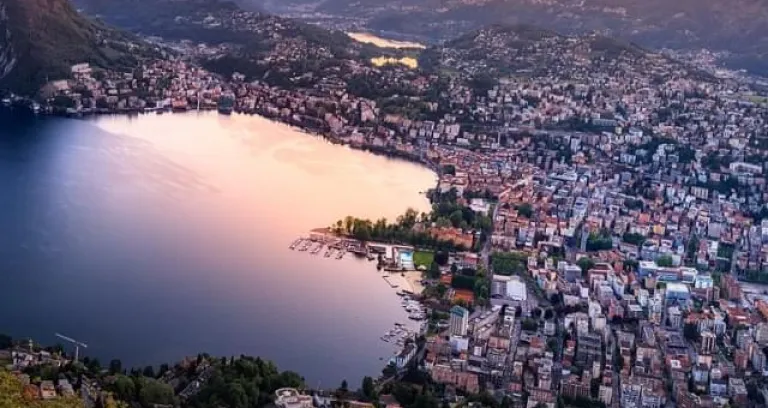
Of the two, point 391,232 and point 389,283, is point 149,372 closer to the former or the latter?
point 389,283

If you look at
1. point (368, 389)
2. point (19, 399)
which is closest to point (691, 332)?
point (368, 389)

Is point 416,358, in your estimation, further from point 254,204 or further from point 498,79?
point 498,79

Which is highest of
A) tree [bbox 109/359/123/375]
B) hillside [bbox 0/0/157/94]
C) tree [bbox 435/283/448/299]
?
hillside [bbox 0/0/157/94]

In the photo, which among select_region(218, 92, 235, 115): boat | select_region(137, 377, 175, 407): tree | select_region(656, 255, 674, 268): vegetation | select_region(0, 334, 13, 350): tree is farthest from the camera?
select_region(218, 92, 235, 115): boat

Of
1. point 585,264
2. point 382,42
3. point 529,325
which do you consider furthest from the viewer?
point 382,42

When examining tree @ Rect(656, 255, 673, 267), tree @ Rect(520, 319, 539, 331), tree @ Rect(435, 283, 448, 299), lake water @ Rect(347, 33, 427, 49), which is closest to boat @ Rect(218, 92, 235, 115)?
lake water @ Rect(347, 33, 427, 49)

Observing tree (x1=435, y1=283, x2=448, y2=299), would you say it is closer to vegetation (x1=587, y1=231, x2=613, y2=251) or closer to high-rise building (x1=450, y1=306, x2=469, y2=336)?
high-rise building (x1=450, y1=306, x2=469, y2=336)
